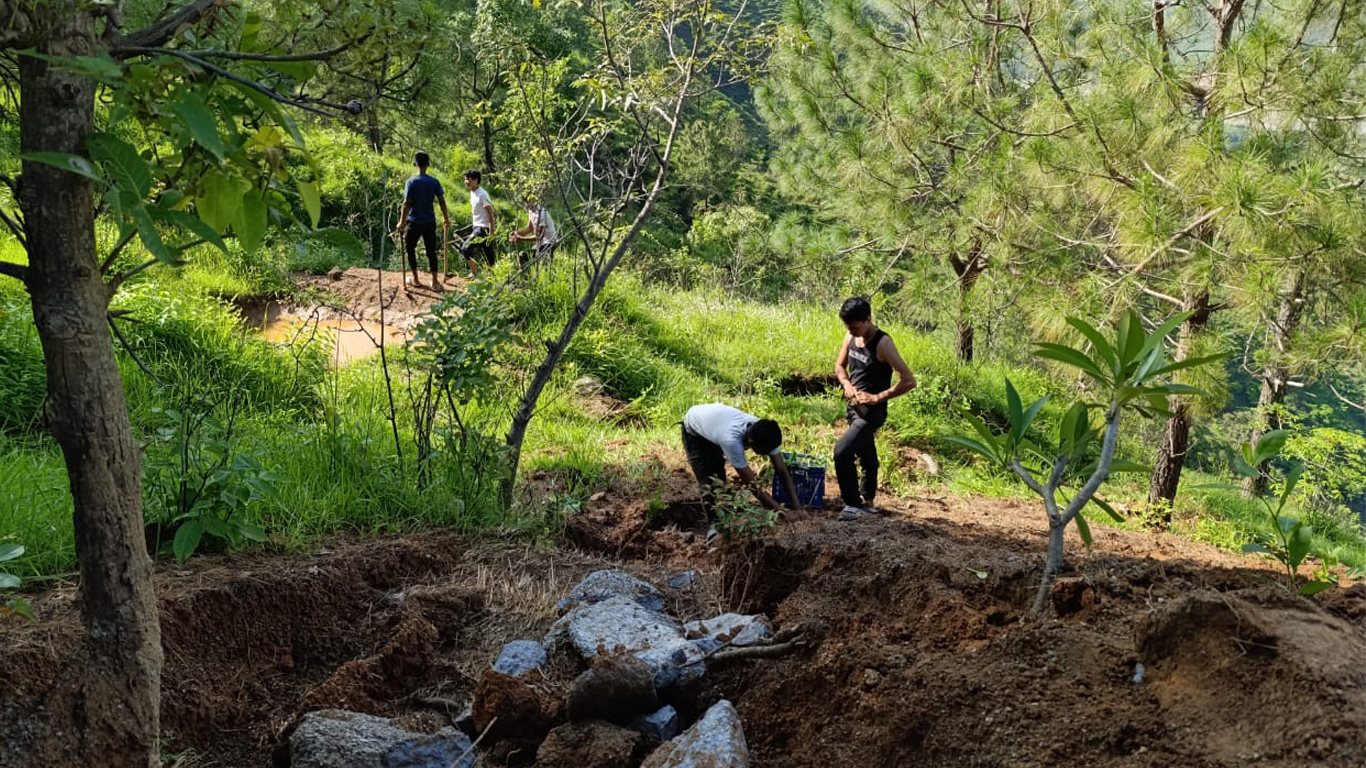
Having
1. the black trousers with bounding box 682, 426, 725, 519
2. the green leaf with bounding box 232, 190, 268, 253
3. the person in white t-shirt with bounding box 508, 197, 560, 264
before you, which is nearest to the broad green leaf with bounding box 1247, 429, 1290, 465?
the green leaf with bounding box 232, 190, 268, 253

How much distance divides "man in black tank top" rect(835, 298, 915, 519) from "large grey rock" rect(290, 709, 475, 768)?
315 cm

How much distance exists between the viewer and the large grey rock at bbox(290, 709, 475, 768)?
2.00 meters

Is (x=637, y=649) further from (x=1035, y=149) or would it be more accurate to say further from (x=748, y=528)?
(x=1035, y=149)

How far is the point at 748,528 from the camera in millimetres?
3504

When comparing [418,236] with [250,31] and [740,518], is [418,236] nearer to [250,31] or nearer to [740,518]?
[740,518]

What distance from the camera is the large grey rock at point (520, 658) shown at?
2.52 meters

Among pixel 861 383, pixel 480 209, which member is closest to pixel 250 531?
pixel 861 383

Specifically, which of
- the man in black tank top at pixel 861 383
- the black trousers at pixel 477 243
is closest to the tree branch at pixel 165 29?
the man in black tank top at pixel 861 383

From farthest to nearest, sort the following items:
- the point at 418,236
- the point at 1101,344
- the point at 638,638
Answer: the point at 418,236 → the point at 638,638 → the point at 1101,344

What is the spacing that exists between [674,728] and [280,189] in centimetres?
159

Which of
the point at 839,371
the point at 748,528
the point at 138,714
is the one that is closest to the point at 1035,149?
the point at 839,371

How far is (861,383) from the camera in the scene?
5.01 m

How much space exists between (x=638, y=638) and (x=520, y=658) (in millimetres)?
364

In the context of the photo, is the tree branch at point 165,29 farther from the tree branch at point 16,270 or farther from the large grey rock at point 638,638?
the large grey rock at point 638,638
